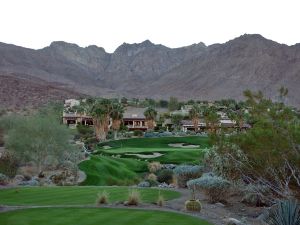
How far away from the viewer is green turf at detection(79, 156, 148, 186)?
144ft

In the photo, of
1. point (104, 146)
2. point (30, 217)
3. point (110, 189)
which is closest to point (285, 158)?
point (30, 217)

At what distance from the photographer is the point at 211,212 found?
2325cm

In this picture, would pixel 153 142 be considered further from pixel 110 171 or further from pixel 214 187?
pixel 214 187

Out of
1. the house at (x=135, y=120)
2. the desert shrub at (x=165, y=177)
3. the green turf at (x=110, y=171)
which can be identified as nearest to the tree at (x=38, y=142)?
the green turf at (x=110, y=171)

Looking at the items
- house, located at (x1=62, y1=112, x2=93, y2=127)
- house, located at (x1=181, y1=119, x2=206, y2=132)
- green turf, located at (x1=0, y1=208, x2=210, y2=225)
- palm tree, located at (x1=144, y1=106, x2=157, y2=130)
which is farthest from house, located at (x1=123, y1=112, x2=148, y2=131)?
green turf, located at (x1=0, y1=208, x2=210, y2=225)

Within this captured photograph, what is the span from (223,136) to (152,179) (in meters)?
20.3

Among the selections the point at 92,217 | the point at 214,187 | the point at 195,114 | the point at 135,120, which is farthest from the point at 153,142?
the point at 92,217

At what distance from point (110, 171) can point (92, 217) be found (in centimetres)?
2782

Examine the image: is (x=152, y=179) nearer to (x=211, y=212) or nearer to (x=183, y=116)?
(x=211, y=212)

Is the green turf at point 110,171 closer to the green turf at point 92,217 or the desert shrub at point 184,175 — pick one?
the desert shrub at point 184,175

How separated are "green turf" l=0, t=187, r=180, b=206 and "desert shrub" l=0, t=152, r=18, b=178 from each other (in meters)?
11.6

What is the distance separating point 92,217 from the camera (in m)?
20.4

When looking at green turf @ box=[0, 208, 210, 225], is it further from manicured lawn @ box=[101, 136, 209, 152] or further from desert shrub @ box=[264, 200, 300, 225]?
manicured lawn @ box=[101, 136, 209, 152]

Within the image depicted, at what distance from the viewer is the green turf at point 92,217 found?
765 inches
